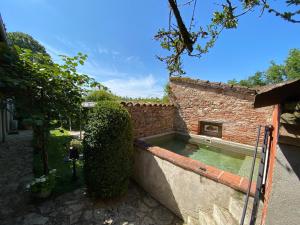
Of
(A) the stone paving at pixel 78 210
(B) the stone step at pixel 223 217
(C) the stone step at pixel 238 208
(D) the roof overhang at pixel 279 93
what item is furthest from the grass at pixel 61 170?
(D) the roof overhang at pixel 279 93

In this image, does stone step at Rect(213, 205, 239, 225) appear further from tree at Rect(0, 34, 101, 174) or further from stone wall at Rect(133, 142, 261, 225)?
tree at Rect(0, 34, 101, 174)

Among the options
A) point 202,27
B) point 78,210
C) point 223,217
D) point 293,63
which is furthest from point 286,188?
point 293,63

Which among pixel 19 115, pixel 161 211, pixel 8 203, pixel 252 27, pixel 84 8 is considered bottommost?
pixel 161 211

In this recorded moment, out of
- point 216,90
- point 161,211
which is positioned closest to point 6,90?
point 161,211

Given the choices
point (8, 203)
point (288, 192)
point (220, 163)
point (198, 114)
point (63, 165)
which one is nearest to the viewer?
point (288, 192)

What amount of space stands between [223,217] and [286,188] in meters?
1.48

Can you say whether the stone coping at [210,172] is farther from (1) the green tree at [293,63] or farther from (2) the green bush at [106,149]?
(1) the green tree at [293,63]

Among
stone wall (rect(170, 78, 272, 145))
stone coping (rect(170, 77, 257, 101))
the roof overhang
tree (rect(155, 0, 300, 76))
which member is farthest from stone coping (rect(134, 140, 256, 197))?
stone coping (rect(170, 77, 257, 101))

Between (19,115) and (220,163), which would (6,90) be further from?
(220,163)

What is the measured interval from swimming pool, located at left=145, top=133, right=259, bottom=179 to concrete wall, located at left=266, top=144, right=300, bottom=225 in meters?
3.09

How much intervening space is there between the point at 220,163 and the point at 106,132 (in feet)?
12.7

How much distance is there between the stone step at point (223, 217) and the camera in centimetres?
270

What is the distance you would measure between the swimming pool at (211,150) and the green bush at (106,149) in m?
2.09

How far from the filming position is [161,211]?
4.09 meters
